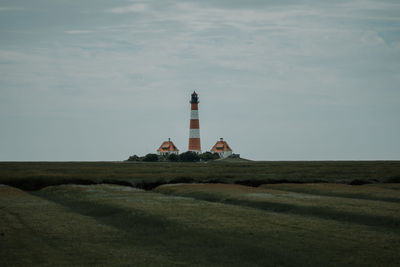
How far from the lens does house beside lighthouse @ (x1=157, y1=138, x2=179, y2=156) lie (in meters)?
167

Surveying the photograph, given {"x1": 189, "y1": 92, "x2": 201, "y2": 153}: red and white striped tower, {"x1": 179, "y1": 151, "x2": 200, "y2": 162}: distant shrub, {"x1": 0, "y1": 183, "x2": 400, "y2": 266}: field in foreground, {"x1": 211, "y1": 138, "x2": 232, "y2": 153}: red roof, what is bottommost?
{"x1": 0, "y1": 183, "x2": 400, "y2": 266}: field in foreground

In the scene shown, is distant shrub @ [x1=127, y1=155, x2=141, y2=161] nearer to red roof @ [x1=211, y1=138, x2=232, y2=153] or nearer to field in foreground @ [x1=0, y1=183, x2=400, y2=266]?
red roof @ [x1=211, y1=138, x2=232, y2=153]

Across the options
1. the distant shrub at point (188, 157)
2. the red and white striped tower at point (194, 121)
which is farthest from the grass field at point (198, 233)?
the distant shrub at point (188, 157)

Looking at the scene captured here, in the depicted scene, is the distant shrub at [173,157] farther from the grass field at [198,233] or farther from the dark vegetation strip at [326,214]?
the grass field at [198,233]

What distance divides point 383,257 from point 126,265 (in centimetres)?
967

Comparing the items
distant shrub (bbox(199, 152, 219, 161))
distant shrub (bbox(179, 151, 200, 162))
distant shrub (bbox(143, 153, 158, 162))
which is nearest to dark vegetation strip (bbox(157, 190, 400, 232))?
distant shrub (bbox(179, 151, 200, 162))

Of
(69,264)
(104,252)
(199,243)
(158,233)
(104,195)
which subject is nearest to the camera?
(69,264)

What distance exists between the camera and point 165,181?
227ft

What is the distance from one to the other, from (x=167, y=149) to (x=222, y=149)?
1808 cm

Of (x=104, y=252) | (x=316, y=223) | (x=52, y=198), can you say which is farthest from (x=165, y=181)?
(x=104, y=252)

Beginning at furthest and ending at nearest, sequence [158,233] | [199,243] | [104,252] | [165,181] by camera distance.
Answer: [165,181], [158,233], [199,243], [104,252]

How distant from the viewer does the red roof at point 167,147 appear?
168 meters

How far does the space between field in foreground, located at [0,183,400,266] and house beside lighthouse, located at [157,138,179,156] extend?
126 m

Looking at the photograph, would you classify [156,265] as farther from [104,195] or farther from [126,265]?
[104,195]
